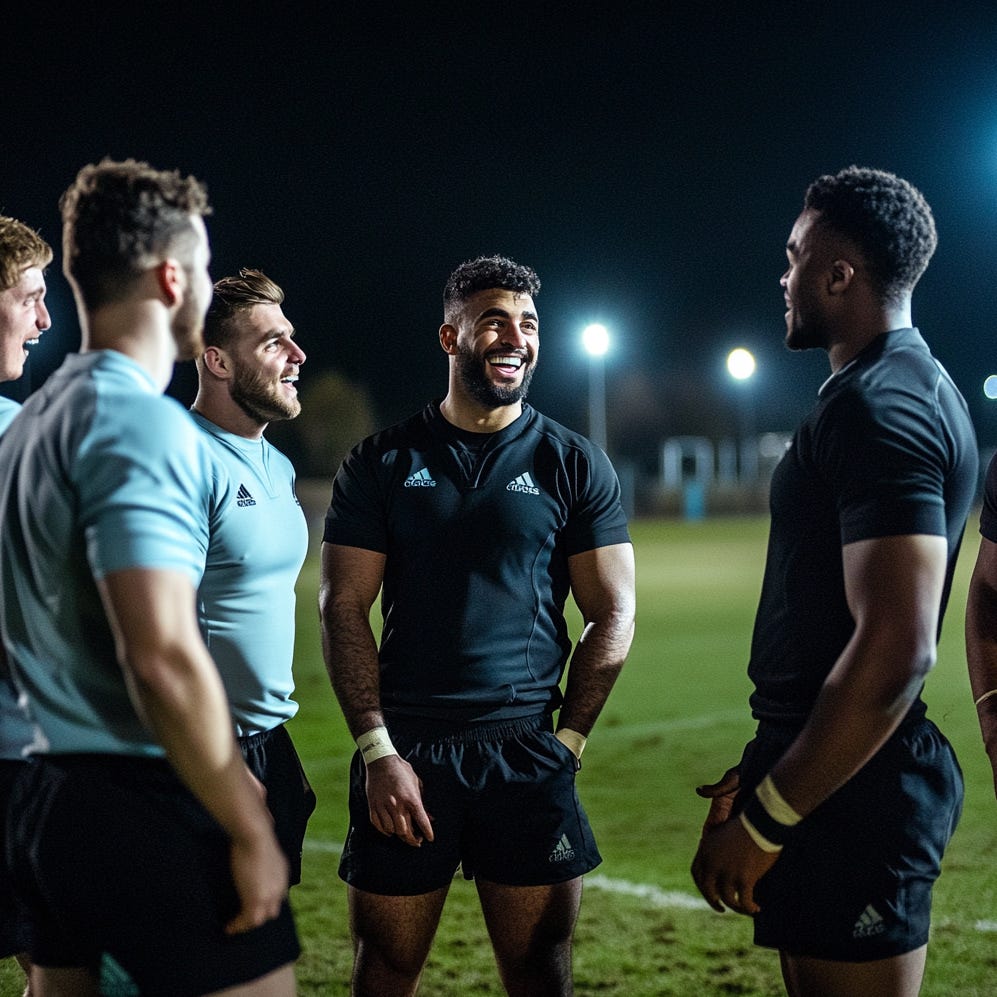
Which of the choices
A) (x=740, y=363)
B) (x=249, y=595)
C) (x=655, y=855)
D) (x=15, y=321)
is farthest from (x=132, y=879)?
(x=740, y=363)

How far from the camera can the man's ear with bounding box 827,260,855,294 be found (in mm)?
2799

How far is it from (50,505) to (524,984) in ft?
7.35

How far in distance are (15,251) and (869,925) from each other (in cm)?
298

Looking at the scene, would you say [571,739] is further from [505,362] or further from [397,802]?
[505,362]

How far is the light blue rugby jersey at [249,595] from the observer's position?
3598 millimetres

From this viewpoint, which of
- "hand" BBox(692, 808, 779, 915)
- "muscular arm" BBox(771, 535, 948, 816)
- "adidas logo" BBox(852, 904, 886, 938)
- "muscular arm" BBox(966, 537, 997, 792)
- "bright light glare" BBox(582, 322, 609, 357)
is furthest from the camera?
"bright light glare" BBox(582, 322, 609, 357)

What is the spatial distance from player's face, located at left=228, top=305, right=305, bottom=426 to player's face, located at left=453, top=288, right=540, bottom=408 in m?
0.62

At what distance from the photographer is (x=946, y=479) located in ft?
8.63

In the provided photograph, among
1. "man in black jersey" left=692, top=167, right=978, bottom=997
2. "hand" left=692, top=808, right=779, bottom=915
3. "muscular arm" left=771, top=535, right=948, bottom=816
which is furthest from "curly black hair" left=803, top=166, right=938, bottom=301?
"hand" left=692, top=808, right=779, bottom=915

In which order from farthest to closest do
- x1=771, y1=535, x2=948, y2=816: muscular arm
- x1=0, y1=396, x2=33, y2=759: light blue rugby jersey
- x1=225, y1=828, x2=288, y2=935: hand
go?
x1=0, y1=396, x2=33, y2=759: light blue rugby jersey, x1=771, y1=535, x2=948, y2=816: muscular arm, x1=225, y1=828, x2=288, y2=935: hand

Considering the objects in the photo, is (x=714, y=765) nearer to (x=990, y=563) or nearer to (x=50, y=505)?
(x=990, y=563)

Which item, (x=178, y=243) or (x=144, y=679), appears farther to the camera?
(x=178, y=243)

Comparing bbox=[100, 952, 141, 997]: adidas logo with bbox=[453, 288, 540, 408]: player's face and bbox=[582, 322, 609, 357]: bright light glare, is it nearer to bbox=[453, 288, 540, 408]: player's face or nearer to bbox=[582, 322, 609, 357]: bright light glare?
bbox=[453, 288, 540, 408]: player's face

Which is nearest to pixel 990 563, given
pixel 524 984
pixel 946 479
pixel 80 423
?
pixel 946 479
